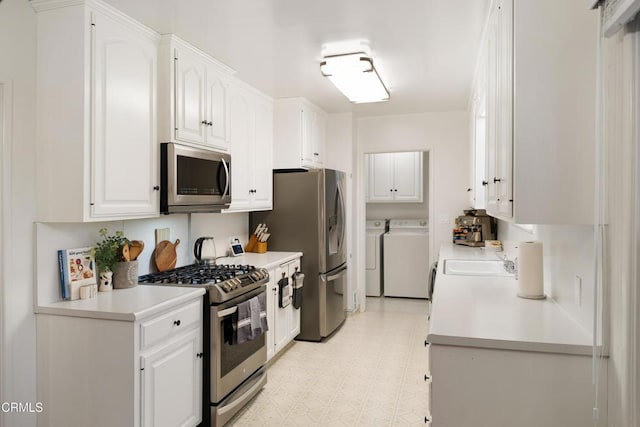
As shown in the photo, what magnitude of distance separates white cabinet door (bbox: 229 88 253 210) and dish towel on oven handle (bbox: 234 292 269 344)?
94 cm

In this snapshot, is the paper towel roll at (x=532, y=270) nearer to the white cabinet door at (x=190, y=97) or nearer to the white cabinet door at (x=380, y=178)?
the white cabinet door at (x=190, y=97)

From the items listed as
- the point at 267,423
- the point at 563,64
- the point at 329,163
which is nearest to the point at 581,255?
the point at 563,64

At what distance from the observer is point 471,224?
4.84 metres

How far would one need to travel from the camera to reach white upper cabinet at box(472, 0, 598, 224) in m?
1.47

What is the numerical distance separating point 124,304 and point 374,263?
4364 millimetres

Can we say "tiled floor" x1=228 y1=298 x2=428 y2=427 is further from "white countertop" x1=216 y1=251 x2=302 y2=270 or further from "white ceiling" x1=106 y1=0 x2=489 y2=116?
"white ceiling" x1=106 y1=0 x2=489 y2=116

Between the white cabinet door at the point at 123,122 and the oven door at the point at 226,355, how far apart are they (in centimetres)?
76

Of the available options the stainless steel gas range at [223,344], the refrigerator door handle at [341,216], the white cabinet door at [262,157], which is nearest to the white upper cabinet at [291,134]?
the white cabinet door at [262,157]

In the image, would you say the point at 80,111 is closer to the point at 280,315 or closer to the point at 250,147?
the point at 250,147

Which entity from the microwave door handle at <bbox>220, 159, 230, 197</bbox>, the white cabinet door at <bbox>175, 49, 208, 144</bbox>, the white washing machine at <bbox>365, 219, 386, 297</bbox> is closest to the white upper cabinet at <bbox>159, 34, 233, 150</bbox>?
the white cabinet door at <bbox>175, 49, 208, 144</bbox>

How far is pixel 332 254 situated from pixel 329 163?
51.1 inches

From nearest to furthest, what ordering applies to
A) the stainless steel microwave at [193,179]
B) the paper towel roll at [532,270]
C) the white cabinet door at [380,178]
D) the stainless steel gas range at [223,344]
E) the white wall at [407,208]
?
the paper towel roll at [532,270] → the stainless steel gas range at [223,344] → the stainless steel microwave at [193,179] → the white cabinet door at [380,178] → the white wall at [407,208]

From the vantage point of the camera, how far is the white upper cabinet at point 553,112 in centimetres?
147

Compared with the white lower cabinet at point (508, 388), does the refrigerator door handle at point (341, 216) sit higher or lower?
higher
